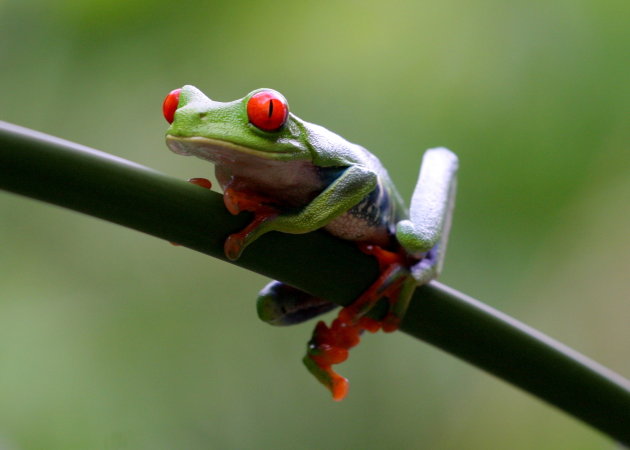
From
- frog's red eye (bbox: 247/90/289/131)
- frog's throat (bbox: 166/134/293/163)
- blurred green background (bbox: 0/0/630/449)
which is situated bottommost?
blurred green background (bbox: 0/0/630/449)

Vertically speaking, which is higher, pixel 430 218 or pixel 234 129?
pixel 234 129

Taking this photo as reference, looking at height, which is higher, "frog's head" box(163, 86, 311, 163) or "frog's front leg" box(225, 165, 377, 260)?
"frog's head" box(163, 86, 311, 163)

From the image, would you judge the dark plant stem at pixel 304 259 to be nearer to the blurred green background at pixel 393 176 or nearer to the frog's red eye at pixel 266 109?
the frog's red eye at pixel 266 109

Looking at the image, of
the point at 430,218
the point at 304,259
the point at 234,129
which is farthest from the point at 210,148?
the point at 430,218

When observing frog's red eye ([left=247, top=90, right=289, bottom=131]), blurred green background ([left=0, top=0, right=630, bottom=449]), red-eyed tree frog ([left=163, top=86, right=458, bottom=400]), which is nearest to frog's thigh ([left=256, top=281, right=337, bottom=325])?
red-eyed tree frog ([left=163, top=86, right=458, bottom=400])

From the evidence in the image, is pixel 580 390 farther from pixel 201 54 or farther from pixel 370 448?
pixel 201 54

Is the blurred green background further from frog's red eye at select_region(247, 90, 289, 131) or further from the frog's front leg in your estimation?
frog's red eye at select_region(247, 90, 289, 131)

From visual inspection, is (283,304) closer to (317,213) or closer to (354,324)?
(354,324)
